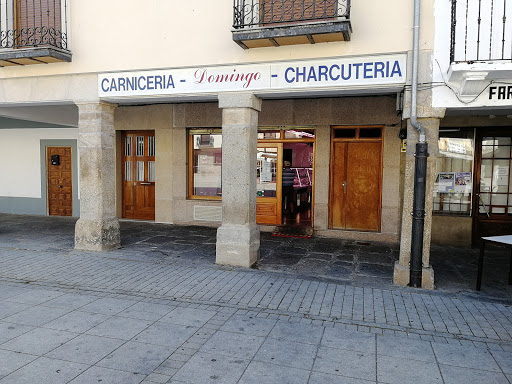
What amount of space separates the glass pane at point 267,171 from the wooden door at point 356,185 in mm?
1520

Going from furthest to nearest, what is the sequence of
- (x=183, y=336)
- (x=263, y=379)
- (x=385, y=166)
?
(x=385, y=166)
(x=183, y=336)
(x=263, y=379)

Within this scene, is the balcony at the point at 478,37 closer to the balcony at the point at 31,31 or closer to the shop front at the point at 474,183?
the shop front at the point at 474,183

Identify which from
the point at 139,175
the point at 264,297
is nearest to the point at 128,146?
the point at 139,175

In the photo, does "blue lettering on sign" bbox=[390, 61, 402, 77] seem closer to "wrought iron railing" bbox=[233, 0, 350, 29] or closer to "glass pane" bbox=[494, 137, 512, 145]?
"wrought iron railing" bbox=[233, 0, 350, 29]

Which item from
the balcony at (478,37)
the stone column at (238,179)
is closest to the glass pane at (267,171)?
the stone column at (238,179)

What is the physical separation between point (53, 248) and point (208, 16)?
5534mm

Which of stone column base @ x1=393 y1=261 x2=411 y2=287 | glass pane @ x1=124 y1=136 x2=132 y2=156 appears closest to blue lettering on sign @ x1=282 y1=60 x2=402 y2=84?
stone column base @ x1=393 y1=261 x2=411 y2=287

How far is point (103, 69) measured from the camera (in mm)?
7816

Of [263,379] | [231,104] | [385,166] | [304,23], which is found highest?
[304,23]

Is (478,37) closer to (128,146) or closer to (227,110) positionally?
(227,110)

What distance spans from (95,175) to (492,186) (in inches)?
334

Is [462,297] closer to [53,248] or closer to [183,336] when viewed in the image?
[183,336]

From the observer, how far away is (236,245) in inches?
281

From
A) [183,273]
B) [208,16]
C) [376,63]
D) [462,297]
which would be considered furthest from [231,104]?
[462,297]
